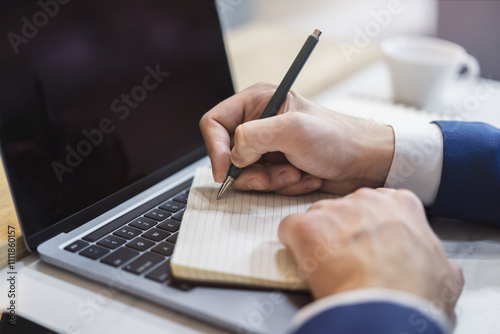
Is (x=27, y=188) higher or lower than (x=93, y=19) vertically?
lower

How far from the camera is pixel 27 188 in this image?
0.54 meters

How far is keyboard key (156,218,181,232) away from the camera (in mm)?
573

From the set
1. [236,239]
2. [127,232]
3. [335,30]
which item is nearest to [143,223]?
[127,232]

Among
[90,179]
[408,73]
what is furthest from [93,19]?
[408,73]

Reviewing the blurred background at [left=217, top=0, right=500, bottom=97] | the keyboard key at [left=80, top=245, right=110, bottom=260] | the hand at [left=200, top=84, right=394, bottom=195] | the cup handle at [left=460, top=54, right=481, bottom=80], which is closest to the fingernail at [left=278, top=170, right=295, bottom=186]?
the hand at [left=200, top=84, right=394, bottom=195]

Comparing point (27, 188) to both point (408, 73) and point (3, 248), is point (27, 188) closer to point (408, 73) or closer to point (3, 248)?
point (3, 248)

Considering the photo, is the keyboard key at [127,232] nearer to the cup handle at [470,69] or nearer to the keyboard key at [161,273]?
the keyboard key at [161,273]

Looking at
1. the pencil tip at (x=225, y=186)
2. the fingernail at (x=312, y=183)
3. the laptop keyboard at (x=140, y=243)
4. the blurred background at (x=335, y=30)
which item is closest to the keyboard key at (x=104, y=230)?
the laptop keyboard at (x=140, y=243)

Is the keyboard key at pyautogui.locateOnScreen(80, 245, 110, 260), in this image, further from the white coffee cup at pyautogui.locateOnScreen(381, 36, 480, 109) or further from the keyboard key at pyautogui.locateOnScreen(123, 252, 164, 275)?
the white coffee cup at pyautogui.locateOnScreen(381, 36, 480, 109)

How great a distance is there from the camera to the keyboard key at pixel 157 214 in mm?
598

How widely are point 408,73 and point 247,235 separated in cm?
62

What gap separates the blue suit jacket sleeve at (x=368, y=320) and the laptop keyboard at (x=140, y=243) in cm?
18

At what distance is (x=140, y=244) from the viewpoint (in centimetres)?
54

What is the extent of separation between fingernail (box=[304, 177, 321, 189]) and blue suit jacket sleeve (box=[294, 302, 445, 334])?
10.9 inches
